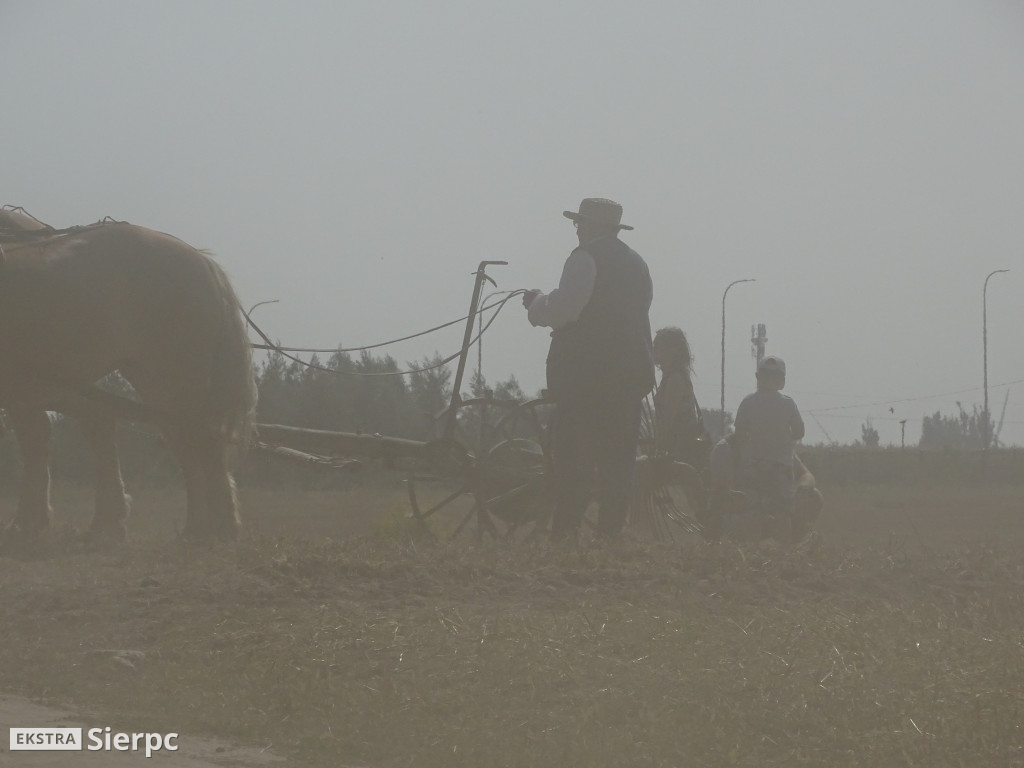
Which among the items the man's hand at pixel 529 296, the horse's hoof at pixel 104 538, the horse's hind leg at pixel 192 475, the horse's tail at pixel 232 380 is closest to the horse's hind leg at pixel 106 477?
the horse's hoof at pixel 104 538

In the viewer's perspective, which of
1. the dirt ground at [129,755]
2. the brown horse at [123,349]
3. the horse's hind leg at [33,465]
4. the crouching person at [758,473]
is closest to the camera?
the dirt ground at [129,755]

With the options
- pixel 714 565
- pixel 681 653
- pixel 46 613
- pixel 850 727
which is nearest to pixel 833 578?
pixel 714 565

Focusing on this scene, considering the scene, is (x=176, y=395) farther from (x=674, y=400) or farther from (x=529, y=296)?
(x=674, y=400)

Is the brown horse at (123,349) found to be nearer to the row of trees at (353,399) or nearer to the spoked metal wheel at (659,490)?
the spoked metal wheel at (659,490)

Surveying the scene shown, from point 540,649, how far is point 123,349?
4505 mm

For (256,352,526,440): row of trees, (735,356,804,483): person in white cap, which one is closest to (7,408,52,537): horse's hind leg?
(735,356,804,483): person in white cap

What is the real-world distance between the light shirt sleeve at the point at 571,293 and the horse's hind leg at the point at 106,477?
10.7 ft

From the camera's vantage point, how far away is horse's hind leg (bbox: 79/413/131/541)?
338 inches

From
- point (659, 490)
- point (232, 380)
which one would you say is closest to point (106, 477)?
point (232, 380)

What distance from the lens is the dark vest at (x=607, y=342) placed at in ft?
24.7

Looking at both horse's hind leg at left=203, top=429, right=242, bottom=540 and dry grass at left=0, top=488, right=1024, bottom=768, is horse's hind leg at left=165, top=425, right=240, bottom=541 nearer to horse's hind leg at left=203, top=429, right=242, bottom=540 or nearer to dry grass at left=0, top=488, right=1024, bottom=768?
horse's hind leg at left=203, top=429, right=242, bottom=540

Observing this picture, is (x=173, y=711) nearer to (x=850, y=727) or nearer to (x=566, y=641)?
(x=566, y=641)

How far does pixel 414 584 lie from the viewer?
19.4 feet

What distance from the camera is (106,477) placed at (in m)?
8.71
